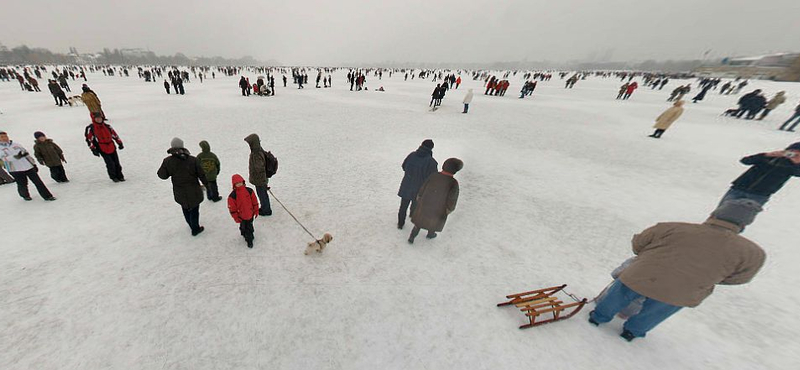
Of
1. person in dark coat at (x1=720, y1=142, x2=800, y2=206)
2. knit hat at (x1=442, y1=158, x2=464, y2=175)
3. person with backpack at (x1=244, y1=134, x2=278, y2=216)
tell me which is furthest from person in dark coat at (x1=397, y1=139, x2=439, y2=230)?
person in dark coat at (x1=720, y1=142, x2=800, y2=206)

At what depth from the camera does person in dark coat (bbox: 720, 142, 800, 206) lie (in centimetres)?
417

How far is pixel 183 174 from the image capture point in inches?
172

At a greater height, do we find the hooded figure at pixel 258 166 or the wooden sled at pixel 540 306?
the hooded figure at pixel 258 166

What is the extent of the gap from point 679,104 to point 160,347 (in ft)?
57.5

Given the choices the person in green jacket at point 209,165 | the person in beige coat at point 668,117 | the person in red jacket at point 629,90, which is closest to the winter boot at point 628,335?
the person in green jacket at point 209,165

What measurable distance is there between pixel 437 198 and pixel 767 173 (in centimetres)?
531

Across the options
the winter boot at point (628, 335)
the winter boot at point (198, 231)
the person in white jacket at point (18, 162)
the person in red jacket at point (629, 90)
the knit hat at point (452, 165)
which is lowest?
the winter boot at point (198, 231)

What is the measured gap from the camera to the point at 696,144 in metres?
11.9

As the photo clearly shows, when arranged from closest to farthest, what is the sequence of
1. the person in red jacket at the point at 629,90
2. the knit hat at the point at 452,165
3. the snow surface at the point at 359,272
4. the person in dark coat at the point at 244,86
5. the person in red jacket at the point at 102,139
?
the snow surface at the point at 359,272 < the knit hat at the point at 452,165 < the person in red jacket at the point at 102,139 < the person in dark coat at the point at 244,86 < the person in red jacket at the point at 629,90

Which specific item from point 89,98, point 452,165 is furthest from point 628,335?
point 89,98

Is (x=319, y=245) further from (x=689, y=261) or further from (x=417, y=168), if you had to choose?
(x=689, y=261)

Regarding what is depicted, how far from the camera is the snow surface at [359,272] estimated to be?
10.5 feet

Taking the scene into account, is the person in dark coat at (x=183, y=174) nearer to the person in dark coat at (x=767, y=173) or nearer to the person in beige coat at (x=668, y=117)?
the person in dark coat at (x=767, y=173)

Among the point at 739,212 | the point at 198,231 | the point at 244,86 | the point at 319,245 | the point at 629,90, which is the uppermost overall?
the point at 629,90
